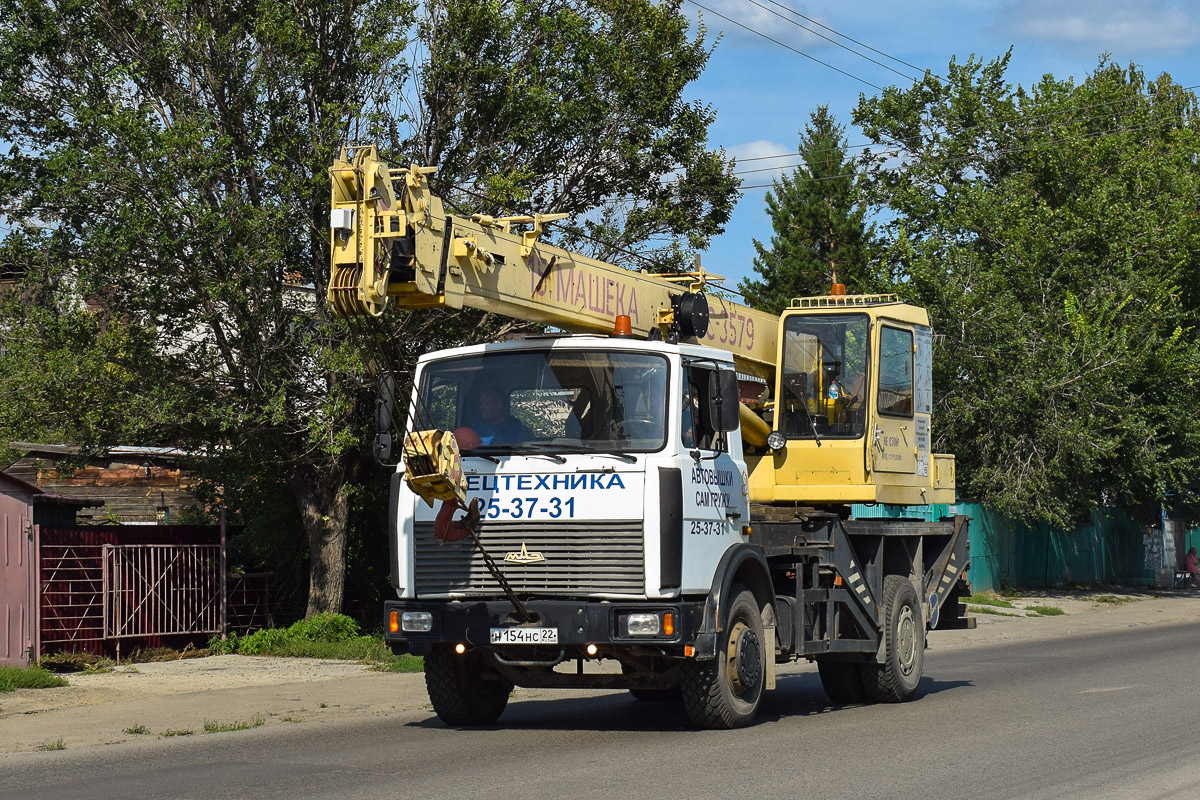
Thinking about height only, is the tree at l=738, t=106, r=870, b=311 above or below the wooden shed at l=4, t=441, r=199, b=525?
above

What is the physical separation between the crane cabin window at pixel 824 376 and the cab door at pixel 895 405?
0.19 metres

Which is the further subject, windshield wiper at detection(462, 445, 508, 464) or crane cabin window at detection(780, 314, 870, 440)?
crane cabin window at detection(780, 314, 870, 440)

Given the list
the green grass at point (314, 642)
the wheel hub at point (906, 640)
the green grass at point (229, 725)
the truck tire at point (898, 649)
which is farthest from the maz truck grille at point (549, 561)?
the green grass at point (314, 642)

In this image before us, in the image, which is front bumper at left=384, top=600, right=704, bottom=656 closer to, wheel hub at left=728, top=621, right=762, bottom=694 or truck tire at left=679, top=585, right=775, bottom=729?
truck tire at left=679, top=585, right=775, bottom=729

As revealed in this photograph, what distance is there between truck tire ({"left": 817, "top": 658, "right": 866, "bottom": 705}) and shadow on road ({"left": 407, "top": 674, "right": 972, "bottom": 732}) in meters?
0.14

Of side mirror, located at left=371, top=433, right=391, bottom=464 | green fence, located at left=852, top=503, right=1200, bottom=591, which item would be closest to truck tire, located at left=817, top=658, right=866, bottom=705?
side mirror, located at left=371, top=433, right=391, bottom=464

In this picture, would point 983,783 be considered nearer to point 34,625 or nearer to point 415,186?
point 415,186

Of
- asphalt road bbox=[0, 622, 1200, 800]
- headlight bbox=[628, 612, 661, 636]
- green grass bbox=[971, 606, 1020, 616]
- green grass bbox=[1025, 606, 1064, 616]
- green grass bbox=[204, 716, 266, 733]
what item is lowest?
green grass bbox=[1025, 606, 1064, 616]

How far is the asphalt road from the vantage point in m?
8.23

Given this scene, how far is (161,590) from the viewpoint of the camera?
18688mm

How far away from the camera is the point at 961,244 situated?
34.2m

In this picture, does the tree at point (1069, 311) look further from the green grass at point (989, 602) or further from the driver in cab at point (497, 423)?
the driver in cab at point (497, 423)

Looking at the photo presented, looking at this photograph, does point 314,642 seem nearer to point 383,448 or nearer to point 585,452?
point 383,448

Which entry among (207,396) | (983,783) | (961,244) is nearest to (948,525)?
(983,783)
